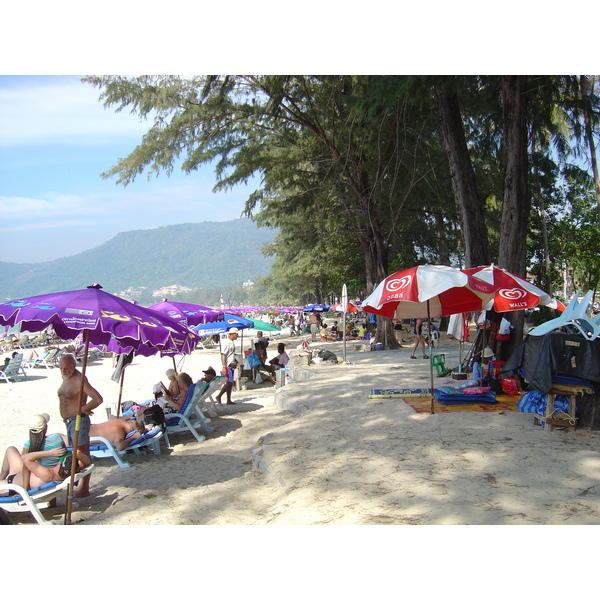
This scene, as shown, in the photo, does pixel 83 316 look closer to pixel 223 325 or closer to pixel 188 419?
pixel 188 419

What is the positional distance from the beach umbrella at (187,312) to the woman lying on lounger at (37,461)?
5.14 metres

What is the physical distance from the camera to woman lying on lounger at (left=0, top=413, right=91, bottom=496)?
4.69 meters

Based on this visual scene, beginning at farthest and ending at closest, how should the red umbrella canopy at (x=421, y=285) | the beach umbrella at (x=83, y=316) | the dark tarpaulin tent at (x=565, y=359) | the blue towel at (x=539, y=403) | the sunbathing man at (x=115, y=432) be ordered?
the sunbathing man at (x=115, y=432)
the red umbrella canopy at (x=421, y=285)
the blue towel at (x=539, y=403)
the dark tarpaulin tent at (x=565, y=359)
the beach umbrella at (x=83, y=316)

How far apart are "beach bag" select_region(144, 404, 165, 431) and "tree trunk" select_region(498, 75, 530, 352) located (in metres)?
6.54

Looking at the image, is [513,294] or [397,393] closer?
[513,294]

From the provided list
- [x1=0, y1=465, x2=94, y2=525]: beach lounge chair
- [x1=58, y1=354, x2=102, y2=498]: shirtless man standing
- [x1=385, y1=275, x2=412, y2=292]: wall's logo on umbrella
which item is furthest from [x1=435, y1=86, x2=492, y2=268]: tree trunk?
[x1=0, y1=465, x2=94, y2=525]: beach lounge chair

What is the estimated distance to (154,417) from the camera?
288 inches

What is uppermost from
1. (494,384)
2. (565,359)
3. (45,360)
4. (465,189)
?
(465,189)

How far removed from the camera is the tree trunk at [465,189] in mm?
10797

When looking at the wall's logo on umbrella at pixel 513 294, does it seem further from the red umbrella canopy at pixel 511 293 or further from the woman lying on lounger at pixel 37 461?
the woman lying on lounger at pixel 37 461

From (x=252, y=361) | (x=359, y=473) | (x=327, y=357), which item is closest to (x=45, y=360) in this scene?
(x=252, y=361)

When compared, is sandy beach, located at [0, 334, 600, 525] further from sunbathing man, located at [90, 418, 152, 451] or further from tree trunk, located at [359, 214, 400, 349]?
tree trunk, located at [359, 214, 400, 349]

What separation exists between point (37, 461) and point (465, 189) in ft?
30.6

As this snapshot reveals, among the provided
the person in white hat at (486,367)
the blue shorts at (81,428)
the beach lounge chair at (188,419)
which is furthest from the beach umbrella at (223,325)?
the blue shorts at (81,428)
